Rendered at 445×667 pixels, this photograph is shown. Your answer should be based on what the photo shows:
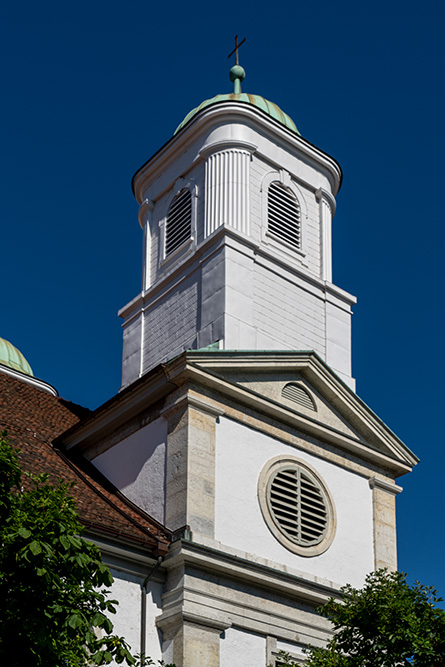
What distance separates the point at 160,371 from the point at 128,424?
75.8 inches

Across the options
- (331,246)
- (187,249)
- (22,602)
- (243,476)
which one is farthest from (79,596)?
(331,246)

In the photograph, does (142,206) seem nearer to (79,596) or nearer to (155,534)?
(155,534)

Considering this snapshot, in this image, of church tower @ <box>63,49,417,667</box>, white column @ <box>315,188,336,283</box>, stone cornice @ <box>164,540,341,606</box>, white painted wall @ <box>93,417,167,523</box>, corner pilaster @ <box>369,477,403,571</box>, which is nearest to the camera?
stone cornice @ <box>164,540,341,606</box>

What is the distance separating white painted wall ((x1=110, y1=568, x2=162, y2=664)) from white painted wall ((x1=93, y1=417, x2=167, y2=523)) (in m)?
1.61

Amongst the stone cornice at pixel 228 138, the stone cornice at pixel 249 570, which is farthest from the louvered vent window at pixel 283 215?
the stone cornice at pixel 249 570

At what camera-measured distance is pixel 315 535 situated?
2406 cm

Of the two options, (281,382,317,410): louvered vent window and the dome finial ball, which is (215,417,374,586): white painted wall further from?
the dome finial ball

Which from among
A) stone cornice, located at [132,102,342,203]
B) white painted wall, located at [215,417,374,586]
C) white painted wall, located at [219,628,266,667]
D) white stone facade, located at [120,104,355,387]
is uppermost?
stone cornice, located at [132,102,342,203]

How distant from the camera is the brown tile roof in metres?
21.4

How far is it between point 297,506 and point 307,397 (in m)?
2.78

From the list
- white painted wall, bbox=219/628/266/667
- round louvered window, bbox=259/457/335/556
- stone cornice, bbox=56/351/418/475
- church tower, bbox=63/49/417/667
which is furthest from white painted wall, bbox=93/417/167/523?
white painted wall, bbox=219/628/266/667

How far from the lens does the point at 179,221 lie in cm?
2973

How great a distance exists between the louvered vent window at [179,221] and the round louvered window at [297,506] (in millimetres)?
7432

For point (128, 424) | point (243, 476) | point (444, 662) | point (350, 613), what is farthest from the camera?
point (128, 424)
